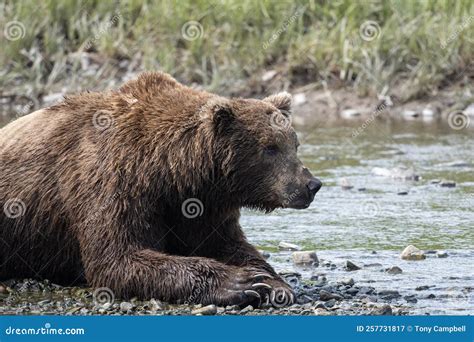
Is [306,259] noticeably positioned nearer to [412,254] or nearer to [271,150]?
[412,254]

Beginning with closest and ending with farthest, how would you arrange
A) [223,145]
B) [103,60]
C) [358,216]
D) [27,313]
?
[27,313]
[223,145]
[358,216]
[103,60]

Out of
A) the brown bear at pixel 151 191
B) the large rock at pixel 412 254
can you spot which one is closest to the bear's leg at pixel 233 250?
the brown bear at pixel 151 191

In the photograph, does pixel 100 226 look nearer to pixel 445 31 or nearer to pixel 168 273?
pixel 168 273

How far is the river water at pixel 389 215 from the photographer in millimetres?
8766

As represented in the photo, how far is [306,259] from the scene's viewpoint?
30.4 feet

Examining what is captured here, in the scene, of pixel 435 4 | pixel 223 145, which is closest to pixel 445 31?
pixel 435 4

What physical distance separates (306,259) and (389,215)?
1.99m

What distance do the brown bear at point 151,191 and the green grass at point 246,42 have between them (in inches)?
327

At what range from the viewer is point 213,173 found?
840cm

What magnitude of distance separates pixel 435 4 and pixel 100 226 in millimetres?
10143

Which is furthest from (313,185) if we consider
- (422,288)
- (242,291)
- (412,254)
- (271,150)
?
(412,254)

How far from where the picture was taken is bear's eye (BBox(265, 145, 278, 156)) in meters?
8.45

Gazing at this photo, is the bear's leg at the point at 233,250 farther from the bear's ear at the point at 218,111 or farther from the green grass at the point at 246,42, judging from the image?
the green grass at the point at 246,42

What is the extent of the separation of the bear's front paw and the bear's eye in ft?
2.95
